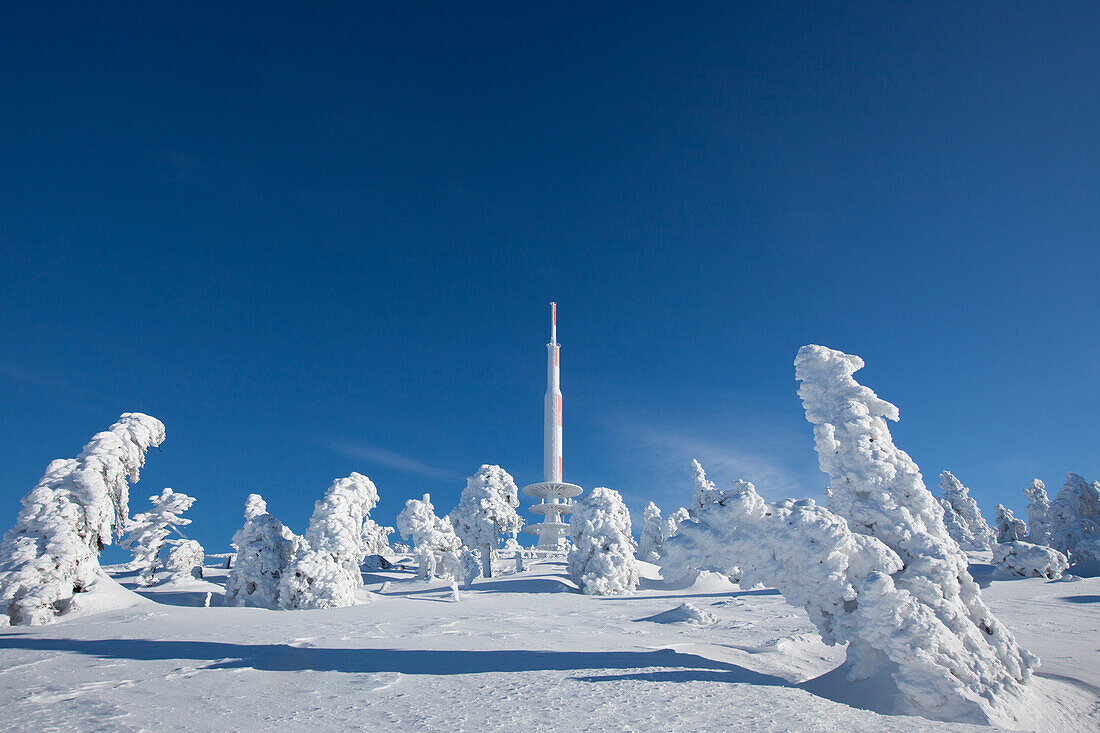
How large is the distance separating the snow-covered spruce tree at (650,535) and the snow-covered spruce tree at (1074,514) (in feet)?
114

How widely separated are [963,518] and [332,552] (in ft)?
256

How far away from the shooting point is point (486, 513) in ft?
166

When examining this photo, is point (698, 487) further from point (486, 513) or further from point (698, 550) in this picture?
point (698, 550)

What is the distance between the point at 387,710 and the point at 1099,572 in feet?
177

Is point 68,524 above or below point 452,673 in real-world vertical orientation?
above

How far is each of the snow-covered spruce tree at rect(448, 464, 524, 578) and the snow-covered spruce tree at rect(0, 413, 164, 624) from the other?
28472 millimetres

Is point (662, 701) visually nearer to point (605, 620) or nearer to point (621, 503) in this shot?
point (605, 620)

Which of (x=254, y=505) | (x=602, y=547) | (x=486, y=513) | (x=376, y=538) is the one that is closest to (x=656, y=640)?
(x=602, y=547)

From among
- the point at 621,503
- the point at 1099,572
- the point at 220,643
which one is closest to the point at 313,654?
the point at 220,643

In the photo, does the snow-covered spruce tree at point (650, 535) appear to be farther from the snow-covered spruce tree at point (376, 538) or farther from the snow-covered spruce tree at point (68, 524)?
the snow-covered spruce tree at point (68, 524)

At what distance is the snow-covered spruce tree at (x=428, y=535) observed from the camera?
50.6 meters

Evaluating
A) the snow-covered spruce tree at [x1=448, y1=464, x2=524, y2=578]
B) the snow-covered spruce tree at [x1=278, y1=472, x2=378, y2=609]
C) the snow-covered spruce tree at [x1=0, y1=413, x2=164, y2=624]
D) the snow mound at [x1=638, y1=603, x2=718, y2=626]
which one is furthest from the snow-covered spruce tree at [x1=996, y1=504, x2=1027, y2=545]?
the snow-covered spruce tree at [x1=0, y1=413, x2=164, y2=624]

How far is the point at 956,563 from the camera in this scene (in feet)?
39.7

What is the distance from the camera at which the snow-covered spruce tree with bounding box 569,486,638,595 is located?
39125 mm
